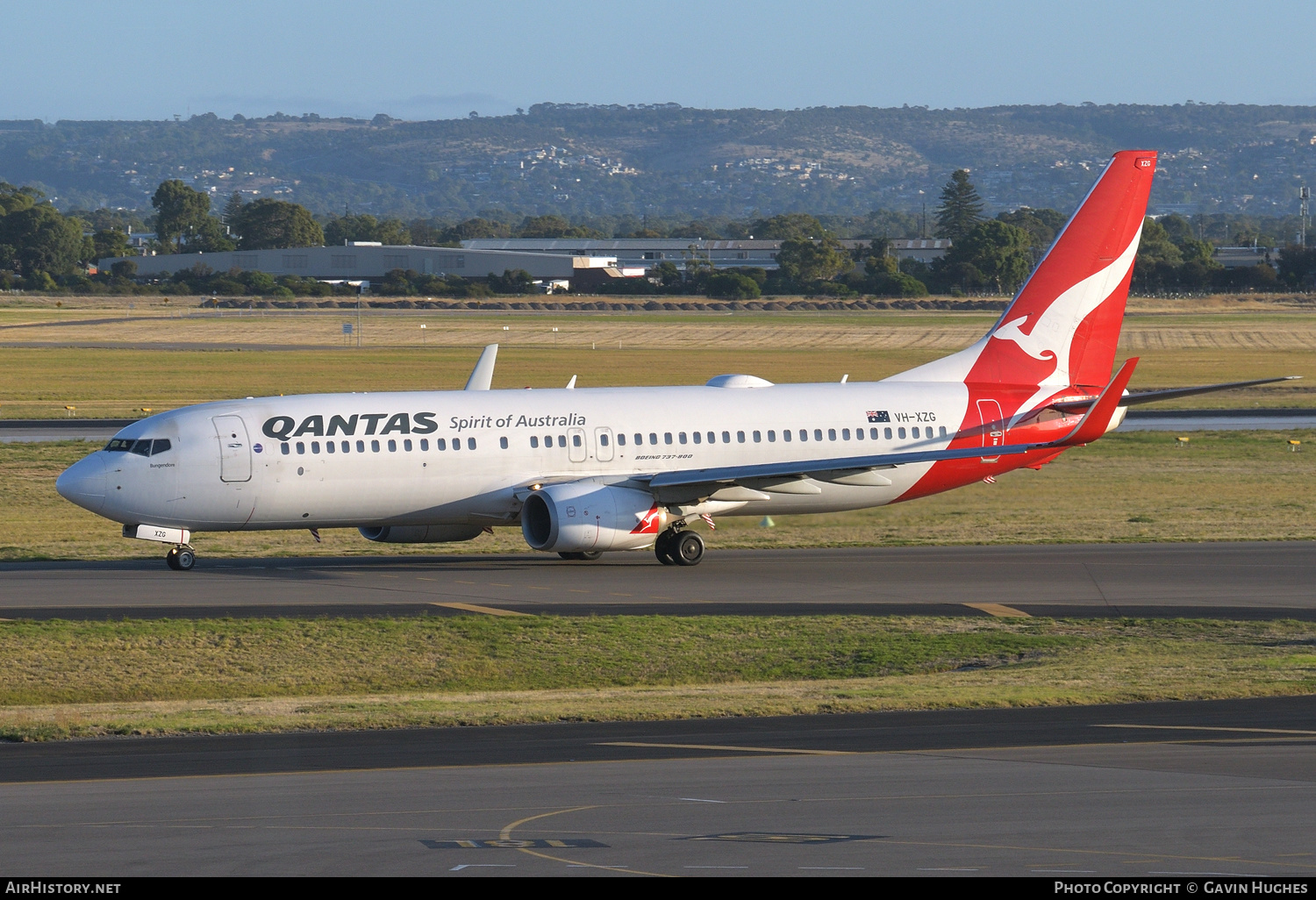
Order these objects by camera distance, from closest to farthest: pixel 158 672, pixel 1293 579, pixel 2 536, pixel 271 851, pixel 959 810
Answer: pixel 271 851
pixel 959 810
pixel 158 672
pixel 1293 579
pixel 2 536

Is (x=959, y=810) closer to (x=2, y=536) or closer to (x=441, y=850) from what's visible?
(x=441, y=850)

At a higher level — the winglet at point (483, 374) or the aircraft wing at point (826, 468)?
the winglet at point (483, 374)

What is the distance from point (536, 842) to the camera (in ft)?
46.3

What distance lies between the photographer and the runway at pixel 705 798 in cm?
1338

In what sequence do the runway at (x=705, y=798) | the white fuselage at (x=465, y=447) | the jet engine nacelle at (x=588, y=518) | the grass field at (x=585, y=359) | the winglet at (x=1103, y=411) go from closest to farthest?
1. the runway at (x=705, y=798)
2. the white fuselage at (x=465, y=447)
3. the jet engine nacelle at (x=588, y=518)
4. the winglet at (x=1103, y=411)
5. the grass field at (x=585, y=359)

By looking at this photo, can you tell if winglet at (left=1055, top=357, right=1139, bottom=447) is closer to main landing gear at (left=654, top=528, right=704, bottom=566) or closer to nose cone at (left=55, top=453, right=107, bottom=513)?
main landing gear at (left=654, top=528, right=704, bottom=566)

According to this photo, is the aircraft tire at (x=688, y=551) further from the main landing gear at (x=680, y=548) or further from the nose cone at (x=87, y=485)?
the nose cone at (x=87, y=485)

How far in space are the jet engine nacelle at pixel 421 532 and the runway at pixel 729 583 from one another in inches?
23.7

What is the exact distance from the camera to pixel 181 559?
35031mm

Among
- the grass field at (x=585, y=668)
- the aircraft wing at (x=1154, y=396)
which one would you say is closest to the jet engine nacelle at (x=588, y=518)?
the grass field at (x=585, y=668)

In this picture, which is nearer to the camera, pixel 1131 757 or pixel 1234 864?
pixel 1234 864

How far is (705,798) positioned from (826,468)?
68.3 feet
